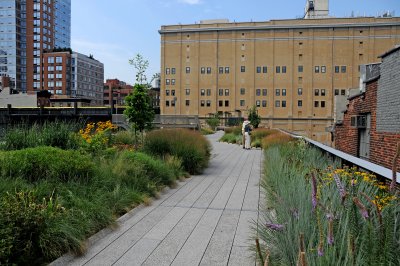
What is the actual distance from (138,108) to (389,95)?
7.81 meters

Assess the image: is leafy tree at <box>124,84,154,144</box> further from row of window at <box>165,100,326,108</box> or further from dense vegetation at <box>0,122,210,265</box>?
row of window at <box>165,100,326,108</box>

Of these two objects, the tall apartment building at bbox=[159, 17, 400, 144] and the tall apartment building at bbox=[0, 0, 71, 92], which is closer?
A: the tall apartment building at bbox=[159, 17, 400, 144]

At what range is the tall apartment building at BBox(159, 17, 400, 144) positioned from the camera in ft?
269

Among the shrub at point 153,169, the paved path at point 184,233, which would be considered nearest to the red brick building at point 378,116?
the paved path at point 184,233

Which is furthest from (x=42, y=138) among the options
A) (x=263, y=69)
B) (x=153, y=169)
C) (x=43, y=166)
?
(x=263, y=69)

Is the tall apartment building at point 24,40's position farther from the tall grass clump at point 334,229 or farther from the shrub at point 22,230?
the tall grass clump at point 334,229

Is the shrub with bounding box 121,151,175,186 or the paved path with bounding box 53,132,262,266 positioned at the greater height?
the shrub with bounding box 121,151,175,186

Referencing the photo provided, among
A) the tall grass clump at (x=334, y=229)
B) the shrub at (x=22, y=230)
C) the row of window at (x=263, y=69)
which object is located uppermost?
the row of window at (x=263, y=69)

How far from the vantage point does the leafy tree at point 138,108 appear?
12.4 m

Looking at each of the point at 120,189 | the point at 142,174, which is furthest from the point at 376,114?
the point at 120,189

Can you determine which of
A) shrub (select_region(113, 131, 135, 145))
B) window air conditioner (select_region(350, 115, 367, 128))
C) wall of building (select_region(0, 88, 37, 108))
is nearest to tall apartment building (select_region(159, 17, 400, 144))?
wall of building (select_region(0, 88, 37, 108))

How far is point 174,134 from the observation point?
34.9ft

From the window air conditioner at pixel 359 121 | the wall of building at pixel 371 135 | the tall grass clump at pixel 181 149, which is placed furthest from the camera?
the window air conditioner at pixel 359 121

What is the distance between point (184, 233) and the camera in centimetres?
477
